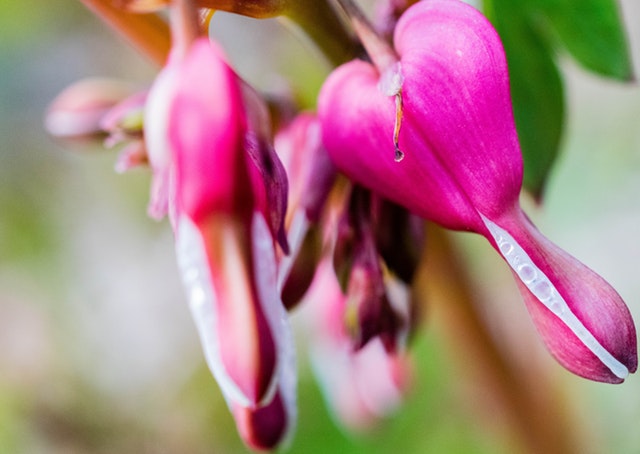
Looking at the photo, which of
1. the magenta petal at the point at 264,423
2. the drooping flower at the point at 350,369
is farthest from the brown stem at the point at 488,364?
the magenta petal at the point at 264,423

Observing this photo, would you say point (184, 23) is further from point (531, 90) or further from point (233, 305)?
point (531, 90)

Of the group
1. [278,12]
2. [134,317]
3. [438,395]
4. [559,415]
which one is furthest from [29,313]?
[278,12]

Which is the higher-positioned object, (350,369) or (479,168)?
(479,168)

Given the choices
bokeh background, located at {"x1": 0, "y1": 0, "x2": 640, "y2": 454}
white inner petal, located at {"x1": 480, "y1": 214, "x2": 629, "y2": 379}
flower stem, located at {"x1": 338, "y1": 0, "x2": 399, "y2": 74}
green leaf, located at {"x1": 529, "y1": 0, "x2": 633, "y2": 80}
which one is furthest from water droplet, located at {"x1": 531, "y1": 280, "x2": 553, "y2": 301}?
bokeh background, located at {"x1": 0, "y1": 0, "x2": 640, "y2": 454}

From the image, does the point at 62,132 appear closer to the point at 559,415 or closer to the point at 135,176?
the point at 559,415

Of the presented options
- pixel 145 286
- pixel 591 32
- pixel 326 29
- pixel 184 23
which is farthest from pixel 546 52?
pixel 145 286

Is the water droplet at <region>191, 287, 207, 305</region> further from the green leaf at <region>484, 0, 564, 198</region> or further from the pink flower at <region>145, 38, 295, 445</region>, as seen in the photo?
the green leaf at <region>484, 0, 564, 198</region>

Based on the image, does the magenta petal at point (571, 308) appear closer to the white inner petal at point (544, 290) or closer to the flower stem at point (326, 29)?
the white inner petal at point (544, 290)
